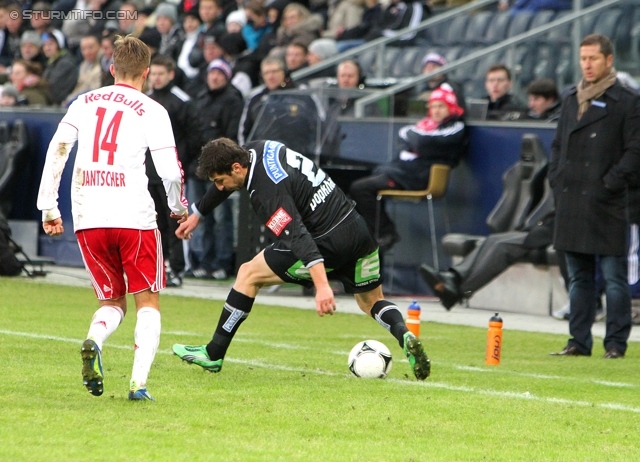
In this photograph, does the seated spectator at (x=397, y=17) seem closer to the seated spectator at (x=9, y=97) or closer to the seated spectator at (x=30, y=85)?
the seated spectator at (x=30, y=85)

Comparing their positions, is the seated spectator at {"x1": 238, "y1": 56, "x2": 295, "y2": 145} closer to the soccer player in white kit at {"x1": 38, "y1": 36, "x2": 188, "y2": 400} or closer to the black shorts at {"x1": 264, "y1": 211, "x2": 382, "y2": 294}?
the black shorts at {"x1": 264, "y1": 211, "x2": 382, "y2": 294}

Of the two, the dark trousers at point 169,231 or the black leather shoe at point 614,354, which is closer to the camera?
the black leather shoe at point 614,354

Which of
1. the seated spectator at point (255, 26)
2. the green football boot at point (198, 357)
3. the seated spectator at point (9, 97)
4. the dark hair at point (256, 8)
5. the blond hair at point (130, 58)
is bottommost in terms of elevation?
the seated spectator at point (9, 97)

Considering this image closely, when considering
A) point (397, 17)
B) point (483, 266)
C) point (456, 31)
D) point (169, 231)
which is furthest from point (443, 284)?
point (397, 17)

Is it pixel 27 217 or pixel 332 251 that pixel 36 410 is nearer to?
pixel 332 251

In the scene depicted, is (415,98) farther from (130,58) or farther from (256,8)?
(130,58)

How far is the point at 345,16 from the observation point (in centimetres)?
1798

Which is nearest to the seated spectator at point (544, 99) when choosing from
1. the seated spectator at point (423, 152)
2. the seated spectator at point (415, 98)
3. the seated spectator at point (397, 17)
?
the seated spectator at point (423, 152)

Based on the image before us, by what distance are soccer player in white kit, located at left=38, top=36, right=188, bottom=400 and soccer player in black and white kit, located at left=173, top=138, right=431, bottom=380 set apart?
737 millimetres

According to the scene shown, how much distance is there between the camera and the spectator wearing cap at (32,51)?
63.9 ft

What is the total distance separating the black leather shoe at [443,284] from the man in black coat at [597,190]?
2524mm

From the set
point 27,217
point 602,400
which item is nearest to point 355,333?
point 602,400

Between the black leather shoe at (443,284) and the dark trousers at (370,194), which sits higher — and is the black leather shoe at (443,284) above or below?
below

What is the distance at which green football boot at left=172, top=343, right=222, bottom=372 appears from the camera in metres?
7.06
